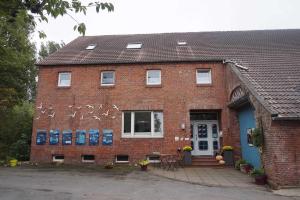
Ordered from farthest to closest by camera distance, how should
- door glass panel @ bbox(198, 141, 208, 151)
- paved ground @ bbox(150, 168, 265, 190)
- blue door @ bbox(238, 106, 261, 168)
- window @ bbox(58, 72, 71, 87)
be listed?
window @ bbox(58, 72, 71, 87) → door glass panel @ bbox(198, 141, 208, 151) → blue door @ bbox(238, 106, 261, 168) → paved ground @ bbox(150, 168, 265, 190)

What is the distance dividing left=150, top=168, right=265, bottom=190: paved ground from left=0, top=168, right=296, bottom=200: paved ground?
1.95 ft

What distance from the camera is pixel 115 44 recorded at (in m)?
20.4

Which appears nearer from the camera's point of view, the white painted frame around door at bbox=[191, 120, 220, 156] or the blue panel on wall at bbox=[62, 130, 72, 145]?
the blue panel on wall at bbox=[62, 130, 72, 145]

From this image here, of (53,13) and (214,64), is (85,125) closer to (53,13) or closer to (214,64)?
(214,64)

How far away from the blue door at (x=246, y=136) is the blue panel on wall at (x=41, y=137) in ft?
36.2

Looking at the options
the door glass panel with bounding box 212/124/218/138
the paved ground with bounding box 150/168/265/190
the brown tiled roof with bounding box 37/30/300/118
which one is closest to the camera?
the paved ground with bounding box 150/168/265/190

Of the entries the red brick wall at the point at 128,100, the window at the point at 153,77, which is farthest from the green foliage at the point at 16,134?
the window at the point at 153,77

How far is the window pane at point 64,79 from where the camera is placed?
1736 cm

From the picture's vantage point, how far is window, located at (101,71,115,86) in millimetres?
17070

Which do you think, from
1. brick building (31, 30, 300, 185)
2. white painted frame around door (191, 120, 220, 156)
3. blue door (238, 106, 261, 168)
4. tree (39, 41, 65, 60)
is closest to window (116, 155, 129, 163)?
brick building (31, 30, 300, 185)

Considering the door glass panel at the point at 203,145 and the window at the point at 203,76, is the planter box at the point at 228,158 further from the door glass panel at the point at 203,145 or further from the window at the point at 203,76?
the window at the point at 203,76

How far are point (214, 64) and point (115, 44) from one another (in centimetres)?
755

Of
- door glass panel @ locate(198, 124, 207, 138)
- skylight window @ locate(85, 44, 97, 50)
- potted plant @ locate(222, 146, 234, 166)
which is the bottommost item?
potted plant @ locate(222, 146, 234, 166)

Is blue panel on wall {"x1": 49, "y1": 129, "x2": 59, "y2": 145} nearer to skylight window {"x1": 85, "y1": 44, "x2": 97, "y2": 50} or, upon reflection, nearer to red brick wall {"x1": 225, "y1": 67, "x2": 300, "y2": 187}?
skylight window {"x1": 85, "y1": 44, "x2": 97, "y2": 50}
